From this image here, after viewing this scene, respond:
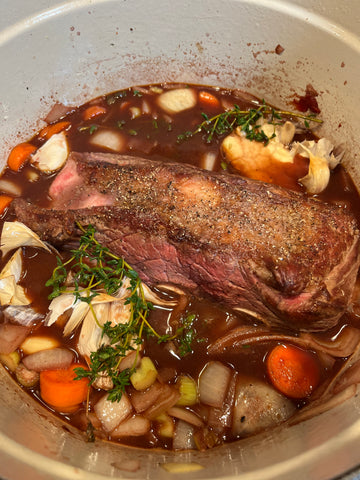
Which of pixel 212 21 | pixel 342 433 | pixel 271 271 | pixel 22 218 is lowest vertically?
pixel 22 218

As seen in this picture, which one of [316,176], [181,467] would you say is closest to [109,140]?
[316,176]

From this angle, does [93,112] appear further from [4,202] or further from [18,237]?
[18,237]

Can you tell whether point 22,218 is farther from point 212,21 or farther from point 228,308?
point 212,21

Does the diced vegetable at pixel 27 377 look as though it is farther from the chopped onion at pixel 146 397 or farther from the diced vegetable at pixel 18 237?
the diced vegetable at pixel 18 237

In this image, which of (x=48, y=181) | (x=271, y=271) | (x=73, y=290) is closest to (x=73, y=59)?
(x=48, y=181)

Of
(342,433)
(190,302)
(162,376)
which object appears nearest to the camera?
(342,433)

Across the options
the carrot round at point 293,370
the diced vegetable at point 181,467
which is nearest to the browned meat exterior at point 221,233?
the carrot round at point 293,370

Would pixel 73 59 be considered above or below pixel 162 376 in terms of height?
above

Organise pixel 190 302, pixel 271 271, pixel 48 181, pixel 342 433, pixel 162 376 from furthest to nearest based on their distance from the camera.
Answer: pixel 48 181 → pixel 190 302 → pixel 162 376 → pixel 271 271 → pixel 342 433
